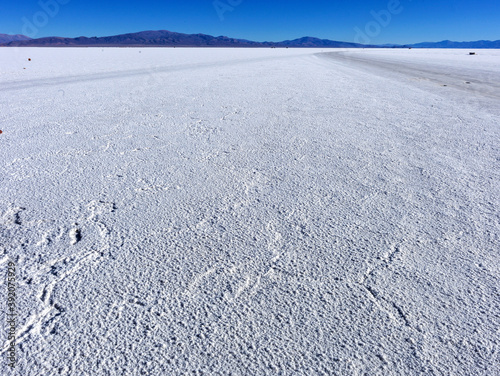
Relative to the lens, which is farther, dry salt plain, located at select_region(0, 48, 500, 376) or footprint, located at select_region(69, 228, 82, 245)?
footprint, located at select_region(69, 228, 82, 245)

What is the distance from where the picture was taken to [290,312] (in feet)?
3.45

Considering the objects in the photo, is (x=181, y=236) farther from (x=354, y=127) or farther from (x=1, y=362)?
(x=354, y=127)

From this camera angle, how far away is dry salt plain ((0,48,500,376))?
923 mm

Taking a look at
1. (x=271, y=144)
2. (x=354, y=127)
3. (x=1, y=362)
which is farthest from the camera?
(x=354, y=127)

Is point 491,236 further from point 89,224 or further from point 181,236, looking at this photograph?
point 89,224

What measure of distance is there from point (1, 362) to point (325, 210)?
4.30 feet

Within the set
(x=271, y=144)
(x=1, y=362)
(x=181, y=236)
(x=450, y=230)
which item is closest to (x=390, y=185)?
(x=450, y=230)

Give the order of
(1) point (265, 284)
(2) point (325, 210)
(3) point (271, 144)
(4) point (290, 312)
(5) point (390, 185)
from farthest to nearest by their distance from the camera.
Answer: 1. (3) point (271, 144)
2. (5) point (390, 185)
3. (2) point (325, 210)
4. (1) point (265, 284)
5. (4) point (290, 312)

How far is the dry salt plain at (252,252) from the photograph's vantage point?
92cm

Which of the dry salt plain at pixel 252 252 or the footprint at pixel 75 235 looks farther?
the footprint at pixel 75 235

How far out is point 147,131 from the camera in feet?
10.2

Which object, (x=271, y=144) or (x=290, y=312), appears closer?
(x=290, y=312)

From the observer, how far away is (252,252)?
1.35 meters

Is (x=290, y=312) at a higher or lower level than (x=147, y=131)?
higher
